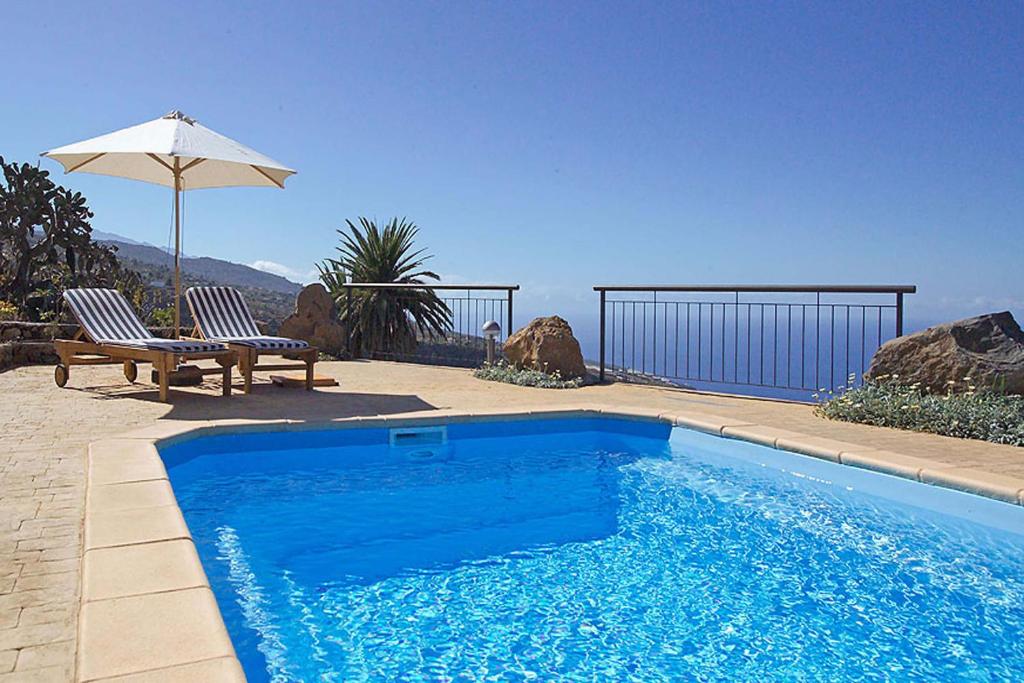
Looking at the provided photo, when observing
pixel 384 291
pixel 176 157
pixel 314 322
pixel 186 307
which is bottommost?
pixel 314 322

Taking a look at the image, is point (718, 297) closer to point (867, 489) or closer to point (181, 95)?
point (867, 489)

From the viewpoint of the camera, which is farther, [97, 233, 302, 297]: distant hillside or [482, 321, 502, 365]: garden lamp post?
[97, 233, 302, 297]: distant hillside

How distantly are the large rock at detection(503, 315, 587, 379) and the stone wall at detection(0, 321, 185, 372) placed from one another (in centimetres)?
541

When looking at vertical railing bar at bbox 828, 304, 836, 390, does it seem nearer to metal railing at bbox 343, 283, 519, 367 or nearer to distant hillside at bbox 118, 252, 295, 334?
metal railing at bbox 343, 283, 519, 367

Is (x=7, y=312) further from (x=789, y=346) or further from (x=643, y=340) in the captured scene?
(x=789, y=346)

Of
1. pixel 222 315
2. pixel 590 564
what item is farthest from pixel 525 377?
pixel 590 564

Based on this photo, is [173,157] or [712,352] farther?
[712,352]

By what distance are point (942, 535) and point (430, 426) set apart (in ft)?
10.9

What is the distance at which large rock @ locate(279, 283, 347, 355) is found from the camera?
10148mm

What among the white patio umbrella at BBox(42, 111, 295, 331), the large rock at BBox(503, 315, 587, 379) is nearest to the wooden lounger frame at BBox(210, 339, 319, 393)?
the white patio umbrella at BBox(42, 111, 295, 331)

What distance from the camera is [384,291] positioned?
1082 centimetres

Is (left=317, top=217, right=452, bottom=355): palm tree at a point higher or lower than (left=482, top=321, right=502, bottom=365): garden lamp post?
higher

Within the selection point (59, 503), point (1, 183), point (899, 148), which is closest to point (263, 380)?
point (59, 503)

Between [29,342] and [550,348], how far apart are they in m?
5.94
